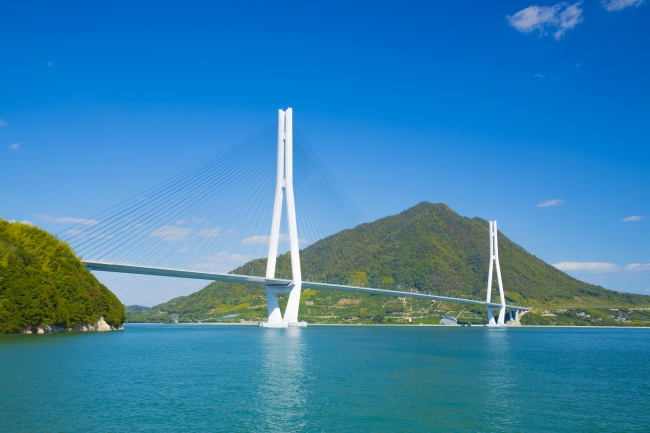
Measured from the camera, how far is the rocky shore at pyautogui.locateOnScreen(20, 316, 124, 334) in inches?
1182

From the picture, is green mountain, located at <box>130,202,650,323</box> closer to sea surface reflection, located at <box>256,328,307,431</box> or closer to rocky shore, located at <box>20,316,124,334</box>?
rocky shore, located at <box>20,316,124,334</box>

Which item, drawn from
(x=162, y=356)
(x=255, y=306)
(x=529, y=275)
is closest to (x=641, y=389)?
(x=162, y=356)

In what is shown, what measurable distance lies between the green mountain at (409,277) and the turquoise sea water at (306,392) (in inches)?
2221

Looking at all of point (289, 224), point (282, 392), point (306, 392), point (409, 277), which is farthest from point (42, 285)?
point (409, 277)

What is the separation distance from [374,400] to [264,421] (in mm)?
3249

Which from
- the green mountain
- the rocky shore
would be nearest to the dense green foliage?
the rocky shore

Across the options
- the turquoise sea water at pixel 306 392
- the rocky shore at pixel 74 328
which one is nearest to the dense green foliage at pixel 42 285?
the rocky shore at pixel 74 328

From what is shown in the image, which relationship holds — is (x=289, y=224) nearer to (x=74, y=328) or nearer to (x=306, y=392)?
(x=74, y=328)

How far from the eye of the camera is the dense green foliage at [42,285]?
29.0 meters

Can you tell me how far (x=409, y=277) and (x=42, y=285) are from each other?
72591 mm

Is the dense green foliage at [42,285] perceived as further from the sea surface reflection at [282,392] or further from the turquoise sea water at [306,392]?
the sea surface reflection at [282,392]

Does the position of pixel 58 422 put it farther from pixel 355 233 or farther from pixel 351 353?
pixel 355 233

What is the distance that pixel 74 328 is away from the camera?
33438 millimetres

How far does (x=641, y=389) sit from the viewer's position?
1576 centimetres
